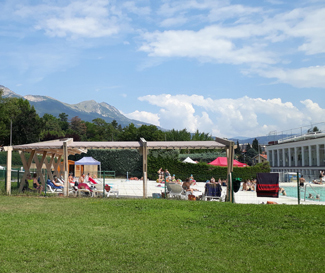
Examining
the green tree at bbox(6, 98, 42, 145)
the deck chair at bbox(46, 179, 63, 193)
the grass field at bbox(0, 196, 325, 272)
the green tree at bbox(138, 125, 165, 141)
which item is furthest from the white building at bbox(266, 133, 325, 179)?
the green tree at bbox(6, 98, 42, 145)

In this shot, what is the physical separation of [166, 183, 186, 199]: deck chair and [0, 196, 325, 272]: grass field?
3.48 meters

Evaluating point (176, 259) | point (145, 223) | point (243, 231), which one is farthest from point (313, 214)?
point (176, 259)

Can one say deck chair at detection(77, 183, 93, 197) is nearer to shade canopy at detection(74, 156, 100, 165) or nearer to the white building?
shade canopy at detection(74, 156, 100, 165)

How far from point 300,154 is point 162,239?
4617 cm

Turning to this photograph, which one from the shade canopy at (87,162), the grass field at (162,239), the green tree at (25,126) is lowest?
the grass field at (162,239)

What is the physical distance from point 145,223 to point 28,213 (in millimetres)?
3683

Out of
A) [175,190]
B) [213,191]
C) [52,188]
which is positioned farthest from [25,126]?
[213,191]

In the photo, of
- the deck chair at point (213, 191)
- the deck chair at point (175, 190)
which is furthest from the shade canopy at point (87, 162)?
the deck chair at point (213, 191)

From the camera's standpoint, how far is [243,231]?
781 cm

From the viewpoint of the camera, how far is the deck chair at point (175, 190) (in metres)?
14.7

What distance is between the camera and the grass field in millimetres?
5375

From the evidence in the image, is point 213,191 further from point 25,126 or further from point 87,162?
point 25,126

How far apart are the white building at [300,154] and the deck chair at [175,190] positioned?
92.9 feet

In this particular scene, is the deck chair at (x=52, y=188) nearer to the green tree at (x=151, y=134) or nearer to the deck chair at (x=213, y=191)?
the deck chair at (x=213, y=191)
